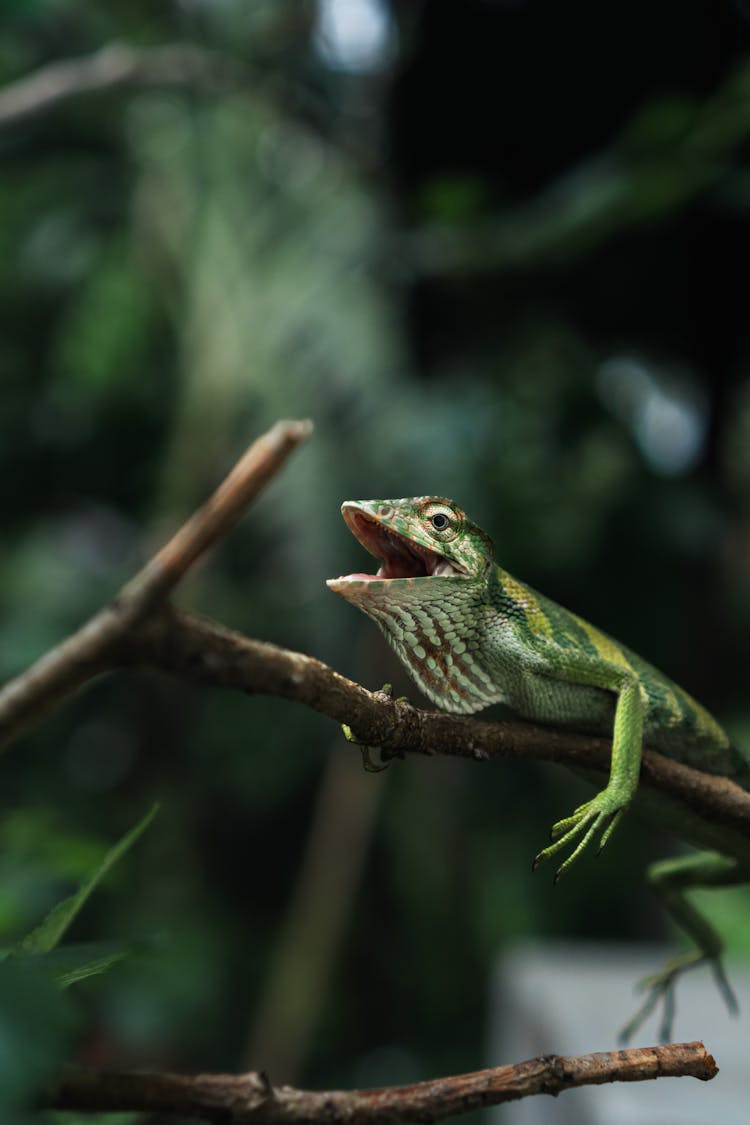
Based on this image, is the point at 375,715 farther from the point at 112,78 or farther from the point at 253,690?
the point at 112,78

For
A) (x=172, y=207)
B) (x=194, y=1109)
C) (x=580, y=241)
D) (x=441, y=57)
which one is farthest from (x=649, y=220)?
(x=194, y=1109)

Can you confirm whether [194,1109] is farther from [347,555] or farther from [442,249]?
[442,249]

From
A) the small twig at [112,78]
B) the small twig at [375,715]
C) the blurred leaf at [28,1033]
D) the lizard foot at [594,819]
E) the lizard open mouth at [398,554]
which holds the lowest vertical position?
the blurred leaf at [28,1033]

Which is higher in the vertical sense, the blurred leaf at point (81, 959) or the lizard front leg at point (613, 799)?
the lizard front leg at point (613, 799)

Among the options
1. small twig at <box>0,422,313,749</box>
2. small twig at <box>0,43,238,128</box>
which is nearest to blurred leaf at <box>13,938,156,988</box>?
small twig at <box>0,422,313,749</box>

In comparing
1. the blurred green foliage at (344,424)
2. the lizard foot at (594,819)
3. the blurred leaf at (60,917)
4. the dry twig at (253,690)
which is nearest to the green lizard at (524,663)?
the lizard foot at (594,819)

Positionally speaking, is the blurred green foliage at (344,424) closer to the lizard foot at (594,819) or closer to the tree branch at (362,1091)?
the lizard foot at (594,819)

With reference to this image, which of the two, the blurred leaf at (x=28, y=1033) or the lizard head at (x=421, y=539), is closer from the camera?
the blurred leaf at (x=28, y=1033)

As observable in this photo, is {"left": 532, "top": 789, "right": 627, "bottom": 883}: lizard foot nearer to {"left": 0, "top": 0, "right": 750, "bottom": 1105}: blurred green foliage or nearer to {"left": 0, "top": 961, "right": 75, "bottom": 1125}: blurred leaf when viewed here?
{"left": 0, "top": 961, "right": 75, "bottom": 1125}: blurred leaf
